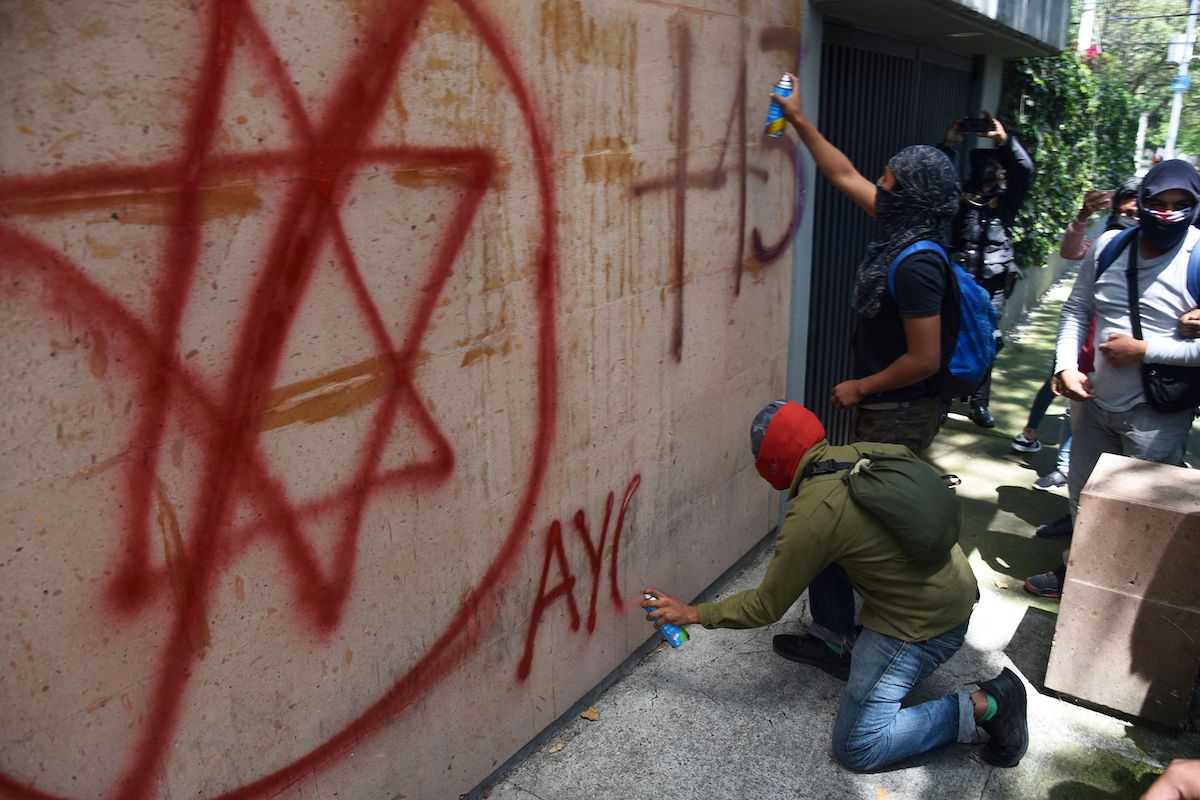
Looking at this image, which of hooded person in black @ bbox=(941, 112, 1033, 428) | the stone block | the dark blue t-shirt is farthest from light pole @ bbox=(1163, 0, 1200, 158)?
the stone block

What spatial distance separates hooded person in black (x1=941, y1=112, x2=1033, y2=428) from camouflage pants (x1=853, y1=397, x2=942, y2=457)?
2371mm

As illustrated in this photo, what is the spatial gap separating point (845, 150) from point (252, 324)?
3.73 meters

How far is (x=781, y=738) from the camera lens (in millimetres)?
3105

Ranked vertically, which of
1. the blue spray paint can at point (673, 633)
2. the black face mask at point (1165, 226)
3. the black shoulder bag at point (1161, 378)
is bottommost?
the blue spray paint can at point (673, 633)

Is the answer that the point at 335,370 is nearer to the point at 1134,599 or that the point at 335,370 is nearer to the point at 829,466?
the point at 829,466

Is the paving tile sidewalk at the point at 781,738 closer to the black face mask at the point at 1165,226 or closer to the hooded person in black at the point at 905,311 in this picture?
the hooded person in black at the point at 905,311

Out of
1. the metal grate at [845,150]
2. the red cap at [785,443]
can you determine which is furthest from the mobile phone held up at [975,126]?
the red cap at [785,443]

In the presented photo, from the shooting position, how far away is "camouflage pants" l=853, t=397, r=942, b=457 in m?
3.49

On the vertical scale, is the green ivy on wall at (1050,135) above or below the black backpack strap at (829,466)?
above

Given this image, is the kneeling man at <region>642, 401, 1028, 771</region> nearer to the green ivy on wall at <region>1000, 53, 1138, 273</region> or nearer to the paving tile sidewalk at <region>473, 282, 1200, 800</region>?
the paving tile sidewalk at <region>473, 282, 1200, 800</region>

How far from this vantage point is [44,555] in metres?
1.61

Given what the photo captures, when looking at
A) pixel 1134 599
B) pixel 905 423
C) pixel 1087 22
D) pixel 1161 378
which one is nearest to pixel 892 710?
pixel 1134 599

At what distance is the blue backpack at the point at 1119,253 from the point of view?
330cm

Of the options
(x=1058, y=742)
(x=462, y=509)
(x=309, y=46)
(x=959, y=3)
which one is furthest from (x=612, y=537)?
(x=959, y=3)
